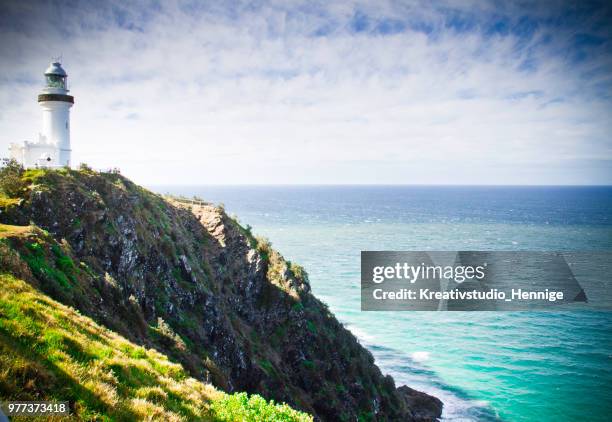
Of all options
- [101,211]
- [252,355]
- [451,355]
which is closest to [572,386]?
[451,355]

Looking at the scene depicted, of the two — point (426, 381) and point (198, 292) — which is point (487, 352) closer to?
point (426, 381)

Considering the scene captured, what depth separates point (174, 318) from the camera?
25297mm

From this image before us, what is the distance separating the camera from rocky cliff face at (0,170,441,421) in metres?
20.1

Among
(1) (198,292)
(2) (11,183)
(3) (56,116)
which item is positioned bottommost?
(1) (198,292)

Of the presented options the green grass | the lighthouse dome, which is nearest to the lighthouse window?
the lighthouse dome

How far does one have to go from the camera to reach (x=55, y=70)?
1369 inches

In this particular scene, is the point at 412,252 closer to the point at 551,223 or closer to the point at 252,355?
the point at 252,355

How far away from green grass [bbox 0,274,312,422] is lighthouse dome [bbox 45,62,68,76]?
28594 mm

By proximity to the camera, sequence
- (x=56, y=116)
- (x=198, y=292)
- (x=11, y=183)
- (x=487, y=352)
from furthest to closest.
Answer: (x=487, y=352) → (x=56, y=116) → (x=198, y=292) → (x=11, y=183)

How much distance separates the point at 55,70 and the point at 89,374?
115ft

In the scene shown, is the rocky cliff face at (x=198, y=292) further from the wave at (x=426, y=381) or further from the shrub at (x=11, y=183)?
the wave at (x=426, y=381)

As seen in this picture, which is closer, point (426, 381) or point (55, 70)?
point (55, 70)

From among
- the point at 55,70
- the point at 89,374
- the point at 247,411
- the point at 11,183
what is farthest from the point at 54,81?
the point at 247,411

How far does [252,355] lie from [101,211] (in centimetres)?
1477
